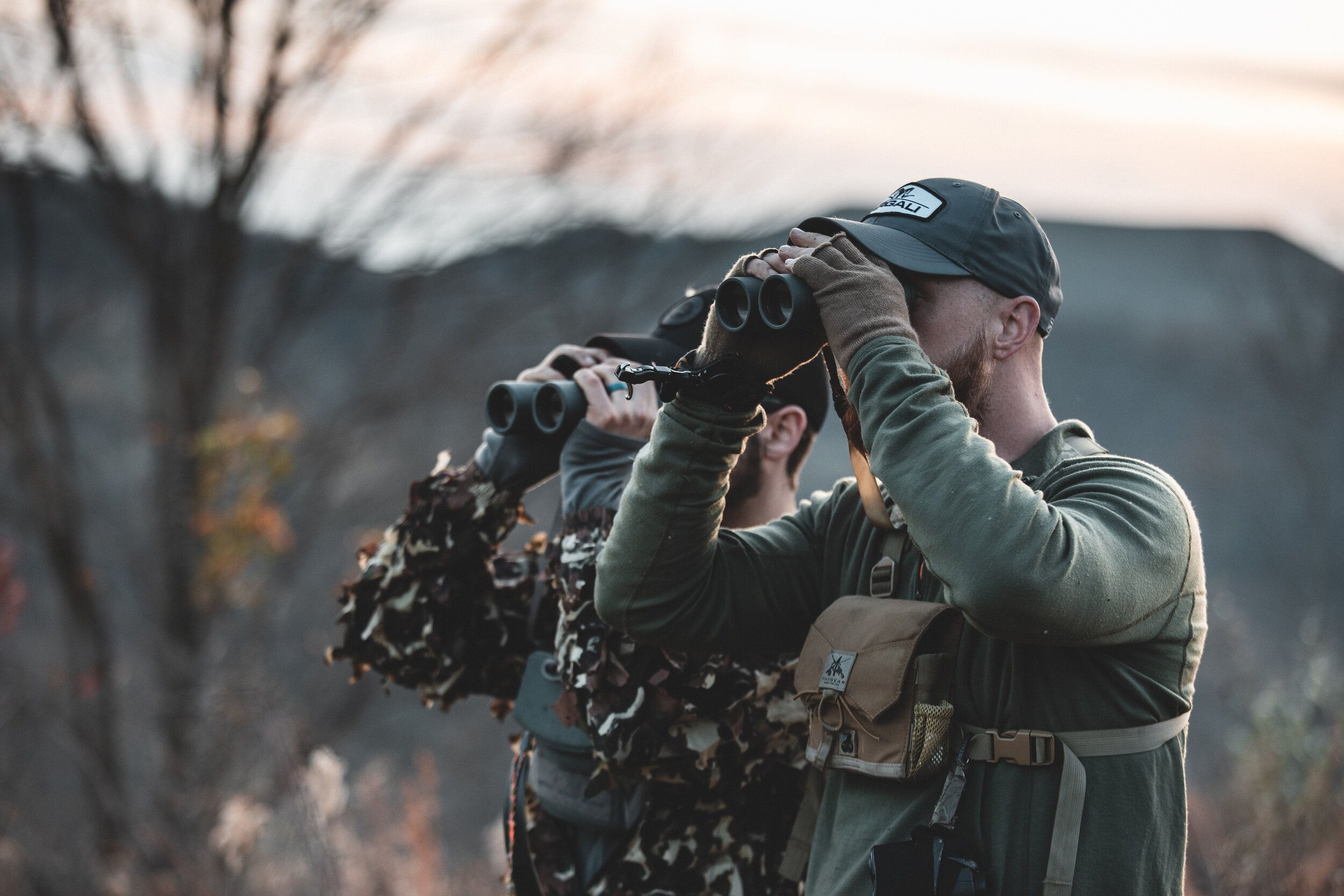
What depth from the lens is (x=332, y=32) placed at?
5562mm

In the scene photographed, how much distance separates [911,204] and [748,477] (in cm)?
88

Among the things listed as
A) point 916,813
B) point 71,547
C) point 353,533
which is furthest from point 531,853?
point 353,533

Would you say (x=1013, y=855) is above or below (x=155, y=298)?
above

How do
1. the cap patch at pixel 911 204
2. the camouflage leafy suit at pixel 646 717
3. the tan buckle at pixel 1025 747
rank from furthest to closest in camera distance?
the camouflage leafy suit at pixel 646 717, the cap patch at pixel 911 204, the tan buckle at pixel 1025 747

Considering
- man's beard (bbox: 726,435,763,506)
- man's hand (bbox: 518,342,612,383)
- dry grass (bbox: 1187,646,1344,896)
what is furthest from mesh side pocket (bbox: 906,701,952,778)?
dry grass (bbox: 1187,646,1344,896)

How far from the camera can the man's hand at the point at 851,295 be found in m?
1.54

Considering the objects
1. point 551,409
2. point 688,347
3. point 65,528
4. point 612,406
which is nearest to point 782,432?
point 688,347

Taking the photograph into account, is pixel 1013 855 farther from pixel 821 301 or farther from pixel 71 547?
pixel 71 547

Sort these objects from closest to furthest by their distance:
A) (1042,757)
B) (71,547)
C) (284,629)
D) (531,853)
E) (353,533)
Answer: (1042,757), (531,853), (71,547), (353,533), (284,629)

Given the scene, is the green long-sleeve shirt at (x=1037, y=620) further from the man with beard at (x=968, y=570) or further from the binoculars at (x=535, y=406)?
the binoculars at (x=535, y=406)

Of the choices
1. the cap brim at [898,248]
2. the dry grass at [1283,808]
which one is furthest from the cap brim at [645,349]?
the dry grass at [1283,808]

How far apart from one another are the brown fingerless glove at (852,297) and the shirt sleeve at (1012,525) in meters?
0.03

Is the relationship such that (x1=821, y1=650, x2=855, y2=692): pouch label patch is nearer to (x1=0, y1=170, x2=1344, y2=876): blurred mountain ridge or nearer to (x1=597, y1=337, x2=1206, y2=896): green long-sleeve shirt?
(x1=597, y1=337, x2=1206, y2=896): green long-sleeve shirt

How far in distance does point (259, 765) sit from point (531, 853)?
3.95 metres
